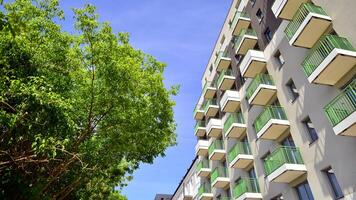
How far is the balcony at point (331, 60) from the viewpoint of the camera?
12.1m

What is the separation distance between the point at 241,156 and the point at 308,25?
9.68 metres

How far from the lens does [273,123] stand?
1639cm

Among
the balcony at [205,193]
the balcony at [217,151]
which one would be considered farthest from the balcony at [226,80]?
→ the balcony at [205,193]

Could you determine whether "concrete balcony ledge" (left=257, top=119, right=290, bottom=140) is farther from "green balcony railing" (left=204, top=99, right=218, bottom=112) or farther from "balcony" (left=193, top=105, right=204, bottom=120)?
"balcony" (left=193, top=105, right=204, bottom=120)

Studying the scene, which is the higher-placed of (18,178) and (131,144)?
(131,144)

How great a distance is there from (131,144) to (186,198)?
83.6 ft

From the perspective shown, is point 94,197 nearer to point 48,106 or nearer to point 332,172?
point 48,106

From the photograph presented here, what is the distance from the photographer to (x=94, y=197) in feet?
59.4

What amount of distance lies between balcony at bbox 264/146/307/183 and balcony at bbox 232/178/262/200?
273 cm

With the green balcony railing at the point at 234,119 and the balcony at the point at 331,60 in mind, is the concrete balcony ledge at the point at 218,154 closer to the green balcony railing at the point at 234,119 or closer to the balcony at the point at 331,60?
the green balcony railing at the point at 234,119

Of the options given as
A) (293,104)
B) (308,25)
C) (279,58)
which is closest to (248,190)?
(293,104)

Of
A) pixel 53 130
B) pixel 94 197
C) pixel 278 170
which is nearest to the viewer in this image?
pixel 53 130

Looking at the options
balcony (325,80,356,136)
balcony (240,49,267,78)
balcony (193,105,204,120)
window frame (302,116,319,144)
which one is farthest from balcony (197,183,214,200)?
balcony (325,80,356,136)

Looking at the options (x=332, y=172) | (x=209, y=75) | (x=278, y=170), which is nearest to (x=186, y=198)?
(x=209, y=75)
